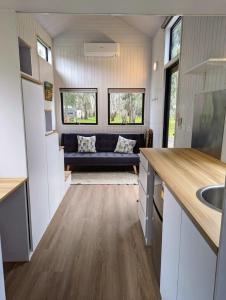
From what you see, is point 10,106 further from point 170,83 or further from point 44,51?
point 44,51

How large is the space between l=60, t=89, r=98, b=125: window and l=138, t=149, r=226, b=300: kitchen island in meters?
3.73

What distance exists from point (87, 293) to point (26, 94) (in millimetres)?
1744

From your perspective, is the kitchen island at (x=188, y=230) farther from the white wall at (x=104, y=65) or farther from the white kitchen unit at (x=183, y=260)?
the white wall at (x=104, y=65)

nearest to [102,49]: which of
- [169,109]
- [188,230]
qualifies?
[169,109]

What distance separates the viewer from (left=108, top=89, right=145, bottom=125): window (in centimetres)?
549

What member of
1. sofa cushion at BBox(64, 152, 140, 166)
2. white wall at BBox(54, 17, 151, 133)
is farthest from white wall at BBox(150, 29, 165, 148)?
sofa cushion at BBox(64, 152, 140, 166)

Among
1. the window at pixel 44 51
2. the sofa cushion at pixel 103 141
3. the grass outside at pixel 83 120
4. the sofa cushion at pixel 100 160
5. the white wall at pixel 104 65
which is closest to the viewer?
the window at pixel 44 51

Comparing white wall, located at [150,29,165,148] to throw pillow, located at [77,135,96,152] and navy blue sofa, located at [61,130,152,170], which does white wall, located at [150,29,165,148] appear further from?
throw pillow, located at [77,135,96,152]

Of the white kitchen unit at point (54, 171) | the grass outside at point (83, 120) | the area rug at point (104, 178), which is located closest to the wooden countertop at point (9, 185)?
the white kitchen unit at point (54, 171)

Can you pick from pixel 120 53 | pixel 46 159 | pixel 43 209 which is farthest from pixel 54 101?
pixel 43 209

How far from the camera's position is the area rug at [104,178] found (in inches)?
173

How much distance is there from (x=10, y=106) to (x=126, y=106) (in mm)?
3877

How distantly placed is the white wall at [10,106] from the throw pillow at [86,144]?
10.6 feet

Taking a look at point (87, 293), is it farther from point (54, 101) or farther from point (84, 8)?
point (54, 101)
